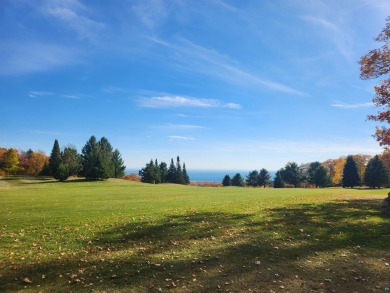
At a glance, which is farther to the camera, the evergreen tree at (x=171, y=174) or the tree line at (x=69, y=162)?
the evergreen tree at (x=171, y=174)

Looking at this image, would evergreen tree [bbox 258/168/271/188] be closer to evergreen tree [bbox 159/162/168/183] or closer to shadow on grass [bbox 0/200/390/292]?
evergreen tree [bbox 159/162/168/183]

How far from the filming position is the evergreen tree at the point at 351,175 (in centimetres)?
7850

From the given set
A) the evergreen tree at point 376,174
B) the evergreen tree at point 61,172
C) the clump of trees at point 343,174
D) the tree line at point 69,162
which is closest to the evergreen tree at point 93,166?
the tree line at point 69,162

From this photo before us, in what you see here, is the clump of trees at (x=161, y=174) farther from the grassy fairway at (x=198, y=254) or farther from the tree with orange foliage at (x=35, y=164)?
the grassy fairway at (x=198, y=254)

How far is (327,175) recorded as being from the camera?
289ft

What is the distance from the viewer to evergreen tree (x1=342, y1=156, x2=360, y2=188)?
78500mm

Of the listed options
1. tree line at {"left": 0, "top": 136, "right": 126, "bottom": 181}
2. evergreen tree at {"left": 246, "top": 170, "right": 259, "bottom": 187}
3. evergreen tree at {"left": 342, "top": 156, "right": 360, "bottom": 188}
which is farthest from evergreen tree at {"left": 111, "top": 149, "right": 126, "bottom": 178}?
evergreen tree at {"left": 342, "top": 156, "right": 360, "bottom": 188}

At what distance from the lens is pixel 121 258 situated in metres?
9.07

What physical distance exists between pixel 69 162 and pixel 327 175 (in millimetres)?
78628

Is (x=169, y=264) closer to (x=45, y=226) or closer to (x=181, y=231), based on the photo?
(x=181, y=231)

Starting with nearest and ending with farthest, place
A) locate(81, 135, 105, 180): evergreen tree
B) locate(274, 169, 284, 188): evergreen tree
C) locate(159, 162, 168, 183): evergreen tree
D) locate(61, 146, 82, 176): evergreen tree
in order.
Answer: locate(81, 135, 105, 180): evergreen tree < locate(61, 146, 82, 176): evergreen tree < locate(274, 169, 284, 188): evergreen tree < locate(159, 162, 168, 183): evergreen tree

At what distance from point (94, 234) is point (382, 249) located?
11166mm

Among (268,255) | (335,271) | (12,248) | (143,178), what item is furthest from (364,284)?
(143,178)

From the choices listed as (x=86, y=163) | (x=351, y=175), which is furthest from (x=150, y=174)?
(x=351, y=175)
